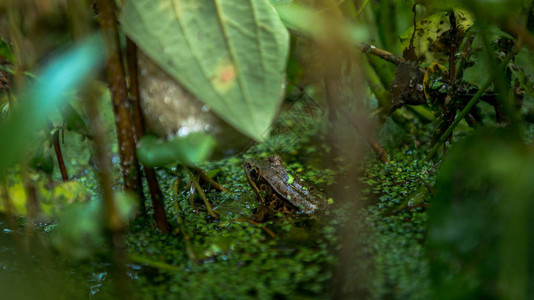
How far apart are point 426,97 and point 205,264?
0.58 metres

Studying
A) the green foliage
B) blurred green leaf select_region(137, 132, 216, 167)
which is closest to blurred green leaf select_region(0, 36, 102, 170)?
blurred green leaf select_region(137, 132, 216, 167)

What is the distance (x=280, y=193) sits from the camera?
40.3 inches

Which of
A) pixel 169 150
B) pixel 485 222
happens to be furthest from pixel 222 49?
pixel 485 222

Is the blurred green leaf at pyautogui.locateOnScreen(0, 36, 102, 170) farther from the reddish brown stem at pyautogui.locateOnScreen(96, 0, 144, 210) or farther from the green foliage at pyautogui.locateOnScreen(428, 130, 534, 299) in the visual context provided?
the green foliage at pyautogui.locateOnScreen(428, 130, 534, 299)

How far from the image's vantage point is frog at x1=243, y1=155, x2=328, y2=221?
3.26ft

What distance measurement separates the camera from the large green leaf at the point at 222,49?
0.54m

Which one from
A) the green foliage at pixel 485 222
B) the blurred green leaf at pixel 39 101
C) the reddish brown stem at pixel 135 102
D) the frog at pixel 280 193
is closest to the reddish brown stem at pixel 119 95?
the reddish brown stem at pixel 135 102

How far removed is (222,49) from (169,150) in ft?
0.63

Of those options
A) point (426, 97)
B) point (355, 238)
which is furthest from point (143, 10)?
point (426, 97)

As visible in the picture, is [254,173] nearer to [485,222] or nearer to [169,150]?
[169,150]

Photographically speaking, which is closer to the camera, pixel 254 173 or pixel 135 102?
pixel 135 102

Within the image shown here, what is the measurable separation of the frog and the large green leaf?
17.2 inches

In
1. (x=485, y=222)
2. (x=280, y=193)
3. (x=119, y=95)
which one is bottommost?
(x=485, y=222)

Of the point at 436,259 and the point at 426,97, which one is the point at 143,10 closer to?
the point at 436,259
